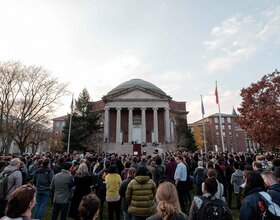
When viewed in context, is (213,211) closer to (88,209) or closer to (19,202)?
(88,209)

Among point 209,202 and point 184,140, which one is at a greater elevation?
point 184,140

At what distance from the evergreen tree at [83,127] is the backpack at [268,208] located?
3857cm

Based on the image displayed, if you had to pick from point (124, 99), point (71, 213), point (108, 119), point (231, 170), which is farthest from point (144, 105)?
point (71, 213)

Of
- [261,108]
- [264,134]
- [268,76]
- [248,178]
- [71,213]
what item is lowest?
[71,213]

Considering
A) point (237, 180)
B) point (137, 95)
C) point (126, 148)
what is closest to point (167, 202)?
point (237, 180)

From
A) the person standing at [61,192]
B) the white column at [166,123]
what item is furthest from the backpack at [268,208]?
the white column at [166,123]

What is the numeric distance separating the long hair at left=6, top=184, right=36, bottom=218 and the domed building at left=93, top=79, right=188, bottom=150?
42732 millimetres

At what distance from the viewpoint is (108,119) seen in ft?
155

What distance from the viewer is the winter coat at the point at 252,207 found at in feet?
11.3

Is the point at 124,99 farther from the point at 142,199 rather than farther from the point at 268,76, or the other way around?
the point at 142,199

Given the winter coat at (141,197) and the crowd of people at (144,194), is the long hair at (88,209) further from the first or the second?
the winter coat at (141,197)

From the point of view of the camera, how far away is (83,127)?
4103 centimetres

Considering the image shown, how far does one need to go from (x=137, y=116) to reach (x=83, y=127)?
44.1 feet

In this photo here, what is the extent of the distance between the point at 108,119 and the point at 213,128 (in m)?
63.7
